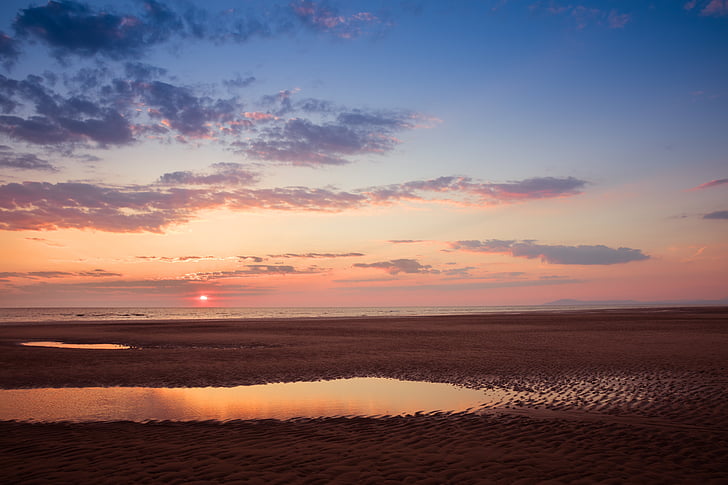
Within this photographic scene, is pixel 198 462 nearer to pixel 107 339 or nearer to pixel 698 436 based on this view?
pixel 698 436

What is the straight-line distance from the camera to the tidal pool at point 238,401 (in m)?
14.0

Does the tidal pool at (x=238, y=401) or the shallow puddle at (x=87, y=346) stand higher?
the tidal pool at (x=238, y=401)

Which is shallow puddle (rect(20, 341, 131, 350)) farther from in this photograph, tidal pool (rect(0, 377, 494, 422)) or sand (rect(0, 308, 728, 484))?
tidal pool (rect(0, 377, 494, 422))

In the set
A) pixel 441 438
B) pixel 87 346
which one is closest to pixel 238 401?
pixel 441 438

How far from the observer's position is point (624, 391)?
55.0ft

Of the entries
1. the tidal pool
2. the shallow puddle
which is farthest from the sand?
the shallow puddle

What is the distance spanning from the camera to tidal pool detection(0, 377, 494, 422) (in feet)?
46.0

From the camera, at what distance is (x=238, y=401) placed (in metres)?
16.0

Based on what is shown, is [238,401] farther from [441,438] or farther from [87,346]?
[87,346]

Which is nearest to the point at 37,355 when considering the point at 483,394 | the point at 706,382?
the point at 483,394

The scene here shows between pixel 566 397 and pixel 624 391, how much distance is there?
267 cm

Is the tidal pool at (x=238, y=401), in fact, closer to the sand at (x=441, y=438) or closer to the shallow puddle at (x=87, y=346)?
the sand at (x=441, y=438)

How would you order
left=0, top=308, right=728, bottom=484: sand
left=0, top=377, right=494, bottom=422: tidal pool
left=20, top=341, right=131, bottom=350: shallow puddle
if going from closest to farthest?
left=0, top=308, right=728, bottom=484: sand, left=0, top=377, right=494, bottom=422: tidal pool, left=20, top=341, right=131, bottom=350: shallow puddle

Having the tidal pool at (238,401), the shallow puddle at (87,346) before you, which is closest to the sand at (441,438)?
the tidal pool at (238,401)
